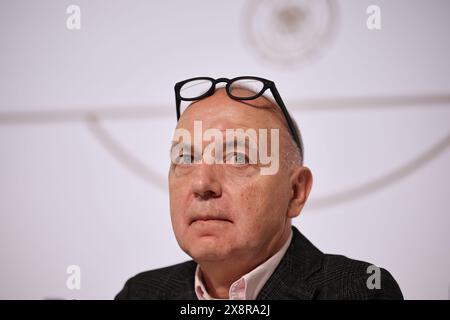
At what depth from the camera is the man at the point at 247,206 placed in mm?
1252

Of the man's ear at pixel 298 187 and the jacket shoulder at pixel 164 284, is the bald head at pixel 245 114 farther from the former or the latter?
the jacket shoulder at pixel 164 284

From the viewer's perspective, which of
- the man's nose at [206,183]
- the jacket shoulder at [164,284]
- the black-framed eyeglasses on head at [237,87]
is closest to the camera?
the man's nose at [206,183]

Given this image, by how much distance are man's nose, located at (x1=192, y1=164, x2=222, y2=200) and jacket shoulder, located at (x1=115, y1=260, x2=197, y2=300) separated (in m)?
0.39

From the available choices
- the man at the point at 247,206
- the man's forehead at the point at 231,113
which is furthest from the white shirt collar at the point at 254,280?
the man's forehead at the point at 231,113

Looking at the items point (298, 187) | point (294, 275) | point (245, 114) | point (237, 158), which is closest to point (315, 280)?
point (294, 275)

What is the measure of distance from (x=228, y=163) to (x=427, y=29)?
3.76 ft

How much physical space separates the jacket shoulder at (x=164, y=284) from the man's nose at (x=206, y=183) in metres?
0.39

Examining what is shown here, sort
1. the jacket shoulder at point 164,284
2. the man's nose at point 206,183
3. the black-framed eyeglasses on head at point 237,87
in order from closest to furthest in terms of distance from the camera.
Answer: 1. the man's nose at point 206,183
2. the black-framed eyeglasses on head at point 237,87
3. the jacket shoulder at point 164,284

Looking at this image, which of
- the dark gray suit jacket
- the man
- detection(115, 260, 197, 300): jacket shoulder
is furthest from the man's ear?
detection(115, 260, 197, 300): jacket shoulder

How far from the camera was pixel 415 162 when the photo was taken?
1.81m

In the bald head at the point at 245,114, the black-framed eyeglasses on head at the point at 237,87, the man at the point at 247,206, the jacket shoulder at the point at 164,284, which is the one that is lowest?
the jacket shoulder at the point at 164,284

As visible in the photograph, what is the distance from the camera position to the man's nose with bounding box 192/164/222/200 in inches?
48.9

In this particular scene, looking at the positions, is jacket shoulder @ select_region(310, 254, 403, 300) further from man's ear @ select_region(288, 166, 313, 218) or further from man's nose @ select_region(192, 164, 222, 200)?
man's nose @ select_region(192, 164, 222, 200)
